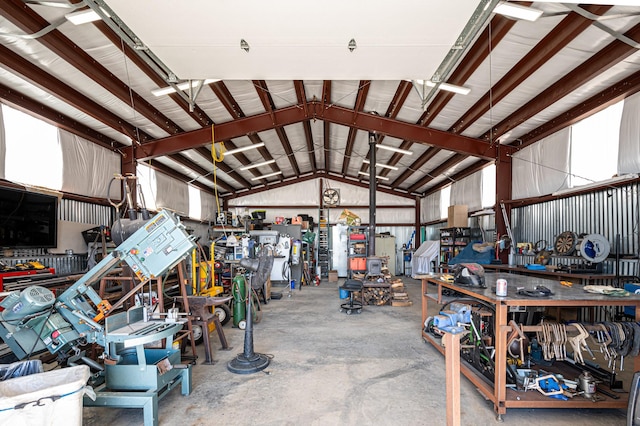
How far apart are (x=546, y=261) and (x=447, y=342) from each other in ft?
15.6

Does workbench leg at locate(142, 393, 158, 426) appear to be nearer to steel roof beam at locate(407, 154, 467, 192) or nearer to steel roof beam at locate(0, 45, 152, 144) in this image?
steel roof beam at locate(0, 45, 152, 144)

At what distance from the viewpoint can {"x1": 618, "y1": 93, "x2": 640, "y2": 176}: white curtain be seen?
3.84 metres

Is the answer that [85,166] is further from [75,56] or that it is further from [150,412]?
[150,412]

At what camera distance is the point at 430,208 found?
1204 cm

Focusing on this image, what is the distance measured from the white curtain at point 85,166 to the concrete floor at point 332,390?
344 cm

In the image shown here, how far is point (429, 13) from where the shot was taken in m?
2.42

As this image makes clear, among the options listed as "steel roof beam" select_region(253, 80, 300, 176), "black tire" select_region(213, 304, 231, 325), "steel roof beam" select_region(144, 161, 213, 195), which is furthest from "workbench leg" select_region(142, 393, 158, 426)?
"steel roof beam" select_region(144, 161, 213, 195)

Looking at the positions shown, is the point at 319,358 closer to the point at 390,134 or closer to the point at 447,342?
the point at 447,342

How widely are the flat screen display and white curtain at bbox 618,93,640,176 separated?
7.53m

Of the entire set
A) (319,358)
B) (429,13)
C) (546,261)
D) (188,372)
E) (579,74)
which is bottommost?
(319,358)

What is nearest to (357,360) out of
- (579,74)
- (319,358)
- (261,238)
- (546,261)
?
(319,358)

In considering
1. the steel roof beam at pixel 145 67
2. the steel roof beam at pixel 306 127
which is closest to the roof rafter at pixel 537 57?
the steel roof beam at pixel 306 127

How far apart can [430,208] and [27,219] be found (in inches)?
437

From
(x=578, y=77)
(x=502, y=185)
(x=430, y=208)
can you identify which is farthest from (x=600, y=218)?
(x=430, y=208)
